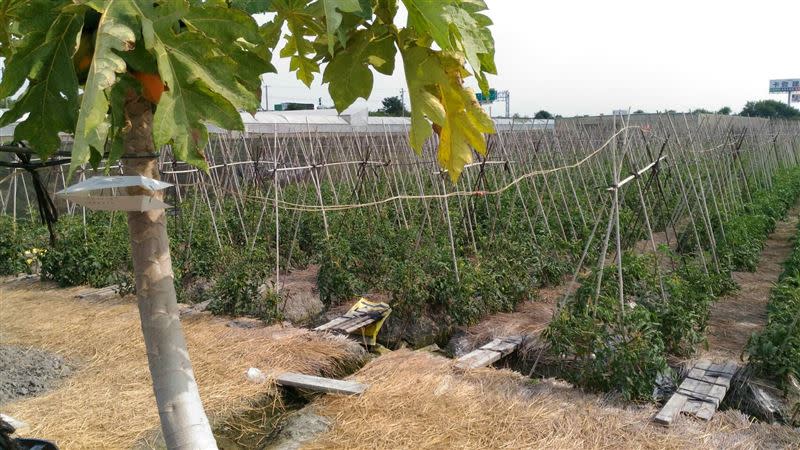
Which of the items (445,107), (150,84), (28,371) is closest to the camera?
(150,84)

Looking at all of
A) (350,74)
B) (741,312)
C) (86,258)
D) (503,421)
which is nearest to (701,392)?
(503,421)

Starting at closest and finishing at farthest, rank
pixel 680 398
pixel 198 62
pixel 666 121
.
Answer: pixel 198 62 → pixel 680 398 → pixel 666 121

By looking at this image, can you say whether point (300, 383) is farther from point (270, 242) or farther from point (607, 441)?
point (270, 242)

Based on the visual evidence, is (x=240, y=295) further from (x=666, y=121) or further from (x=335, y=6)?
(x=666, y=121)

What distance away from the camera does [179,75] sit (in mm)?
1133

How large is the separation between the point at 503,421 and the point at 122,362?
2.99 m

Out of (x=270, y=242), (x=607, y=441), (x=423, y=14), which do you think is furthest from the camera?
(x=270, y=242)

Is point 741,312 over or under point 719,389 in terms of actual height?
under

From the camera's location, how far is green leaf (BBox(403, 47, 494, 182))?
1303mm

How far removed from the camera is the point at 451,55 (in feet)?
4.30

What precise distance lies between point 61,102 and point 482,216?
8.11 meters

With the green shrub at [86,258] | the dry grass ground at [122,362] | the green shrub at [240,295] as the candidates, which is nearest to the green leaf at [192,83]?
the dry grass ground at [122,362]

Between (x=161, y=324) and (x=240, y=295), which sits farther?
(x=240, y=295)

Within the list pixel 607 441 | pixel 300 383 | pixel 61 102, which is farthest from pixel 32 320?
pixel 61 102
